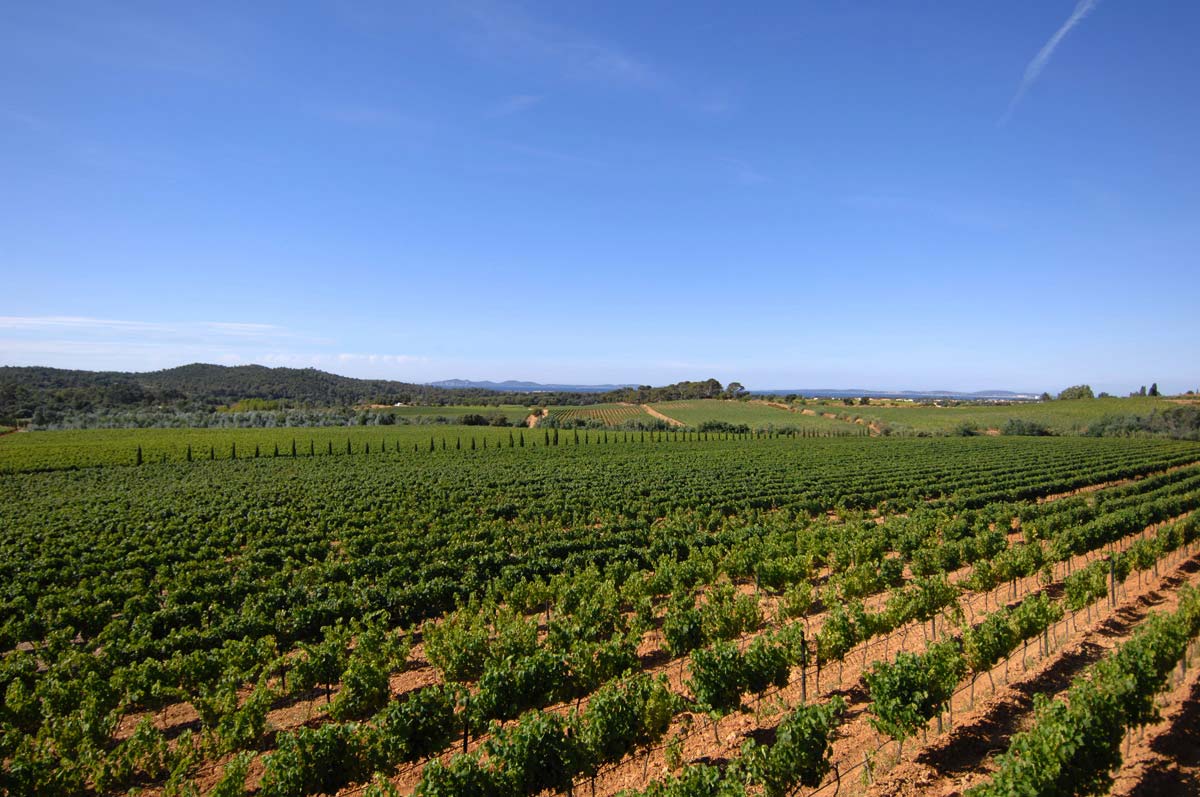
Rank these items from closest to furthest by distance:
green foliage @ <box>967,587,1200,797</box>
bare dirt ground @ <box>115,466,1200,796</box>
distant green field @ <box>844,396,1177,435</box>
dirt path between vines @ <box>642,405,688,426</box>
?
green foliage @ <box>967,587,1200,797</box>, bare dirt ground @ <box>115,466,1200,796</box>, distant green field @ <box>844,396,1177,435</box>, dirt path between vines @ <box>642,405,688,426</box>

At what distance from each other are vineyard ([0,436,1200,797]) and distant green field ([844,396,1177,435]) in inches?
2774

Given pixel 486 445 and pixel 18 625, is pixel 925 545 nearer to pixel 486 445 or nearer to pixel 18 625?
pixel 18 625

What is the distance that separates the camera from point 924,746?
9133 millimetres

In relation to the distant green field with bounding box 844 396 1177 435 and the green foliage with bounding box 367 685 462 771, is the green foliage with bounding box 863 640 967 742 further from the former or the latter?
the distant green field with bounding box 844 396 1177 435

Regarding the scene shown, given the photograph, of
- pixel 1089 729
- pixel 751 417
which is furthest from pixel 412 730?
pixel 751 417

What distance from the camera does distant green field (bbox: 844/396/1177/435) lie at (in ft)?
308

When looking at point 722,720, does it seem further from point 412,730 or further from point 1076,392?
point 1076,392

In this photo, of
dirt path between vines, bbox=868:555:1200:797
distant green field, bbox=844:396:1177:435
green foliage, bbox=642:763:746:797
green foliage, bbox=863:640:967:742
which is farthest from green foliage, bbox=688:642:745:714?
distant green field, bbox=844:396:1177:435

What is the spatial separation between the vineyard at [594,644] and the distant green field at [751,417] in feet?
234

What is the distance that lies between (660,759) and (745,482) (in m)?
32.9

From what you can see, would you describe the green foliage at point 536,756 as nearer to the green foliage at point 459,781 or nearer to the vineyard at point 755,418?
the green foliage at point 459,781

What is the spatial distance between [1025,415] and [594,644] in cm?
11788

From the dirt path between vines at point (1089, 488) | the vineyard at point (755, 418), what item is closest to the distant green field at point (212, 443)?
the vineyard at point (755, 418)

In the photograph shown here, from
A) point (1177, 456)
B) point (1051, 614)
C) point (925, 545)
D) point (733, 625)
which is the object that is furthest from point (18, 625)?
point (1177, 456)
